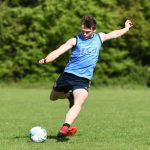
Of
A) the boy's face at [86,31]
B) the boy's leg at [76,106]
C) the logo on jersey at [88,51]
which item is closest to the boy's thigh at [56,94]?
the boy's leg at [76,106]

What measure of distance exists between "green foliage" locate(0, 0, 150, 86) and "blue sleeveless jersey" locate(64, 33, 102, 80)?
974 inches

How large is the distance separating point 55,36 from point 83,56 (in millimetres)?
25362

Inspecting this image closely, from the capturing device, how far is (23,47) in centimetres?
3544

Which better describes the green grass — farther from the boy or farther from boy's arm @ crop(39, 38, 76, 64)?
boy's arm @ crop(39, 38, 76, 64)

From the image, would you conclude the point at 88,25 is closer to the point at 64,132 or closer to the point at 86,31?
the point at 86,31

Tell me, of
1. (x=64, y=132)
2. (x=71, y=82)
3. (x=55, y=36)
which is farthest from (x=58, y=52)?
(x=55, y=36)

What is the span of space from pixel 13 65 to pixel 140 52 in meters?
8.10

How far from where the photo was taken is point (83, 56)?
978 cm

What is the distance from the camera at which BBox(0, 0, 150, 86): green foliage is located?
3494 centimetres

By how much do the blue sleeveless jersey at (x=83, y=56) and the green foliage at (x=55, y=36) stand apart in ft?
81.1

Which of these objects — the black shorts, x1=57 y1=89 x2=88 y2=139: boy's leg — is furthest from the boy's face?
x1=57 y1=89 x2=88 y2=139: boy's leg

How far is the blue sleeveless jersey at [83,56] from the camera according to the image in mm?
9766

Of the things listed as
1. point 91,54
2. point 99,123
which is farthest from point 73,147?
point 99,123

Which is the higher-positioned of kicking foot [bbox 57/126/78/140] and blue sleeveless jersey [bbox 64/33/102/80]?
blue sleeveless jersey [bbox 64/33/102/80]
